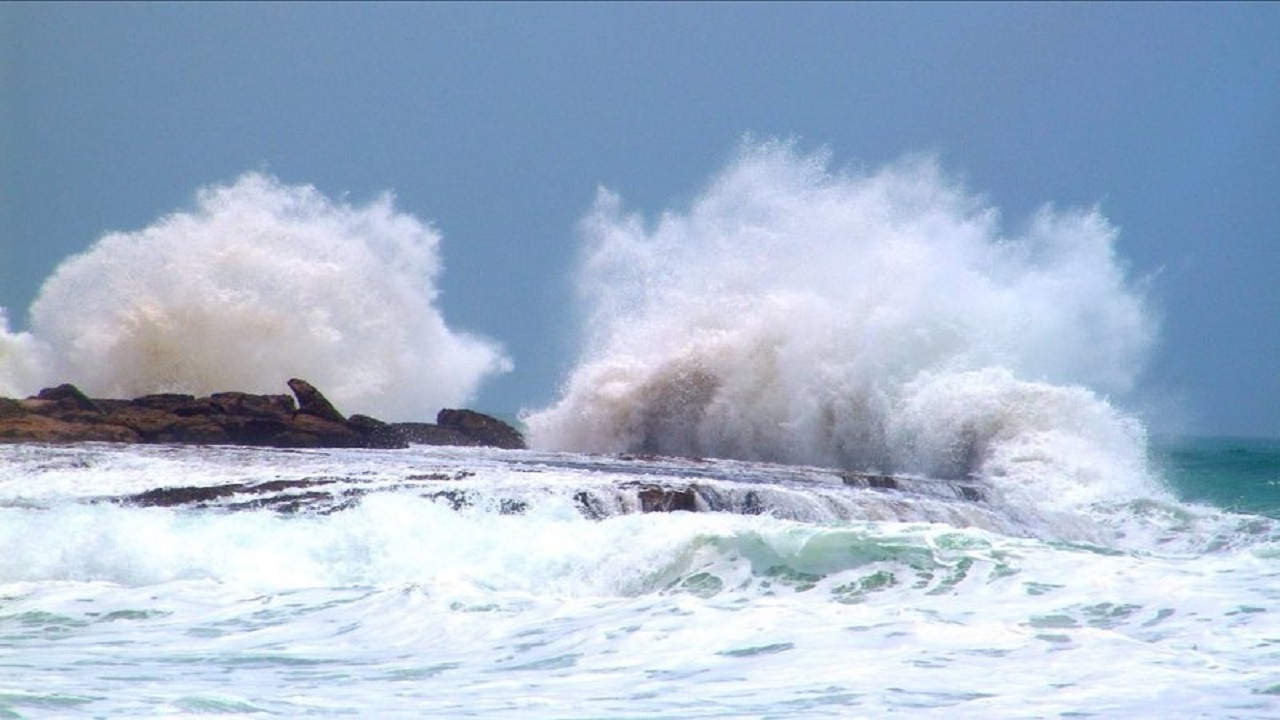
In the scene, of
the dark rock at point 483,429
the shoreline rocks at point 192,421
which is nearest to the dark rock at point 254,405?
the shoreline rocks at point 192,421

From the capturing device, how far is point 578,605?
7.14 metres

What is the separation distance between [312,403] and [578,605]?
11.0m

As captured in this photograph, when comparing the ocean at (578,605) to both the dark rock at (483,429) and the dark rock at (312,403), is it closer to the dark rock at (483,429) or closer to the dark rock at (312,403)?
the dark rock at (312,403)

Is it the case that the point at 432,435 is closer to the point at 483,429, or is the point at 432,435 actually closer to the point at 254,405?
the point at 483,429

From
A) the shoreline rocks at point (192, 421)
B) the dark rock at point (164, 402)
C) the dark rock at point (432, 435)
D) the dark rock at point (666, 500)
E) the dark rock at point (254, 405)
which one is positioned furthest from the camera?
the dark rock at point (432, 435)

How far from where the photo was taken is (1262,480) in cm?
2494

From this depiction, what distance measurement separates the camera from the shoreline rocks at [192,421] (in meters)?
15.2

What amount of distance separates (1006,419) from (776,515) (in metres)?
8.34

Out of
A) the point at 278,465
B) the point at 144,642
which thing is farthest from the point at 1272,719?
the point at 278,465

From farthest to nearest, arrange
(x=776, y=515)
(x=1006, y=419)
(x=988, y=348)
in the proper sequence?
1. (x=988, y=348)
2. (x=1006, y=419)
3. (x=776, y=515)

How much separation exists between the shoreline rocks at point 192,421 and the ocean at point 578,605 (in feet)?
10.1

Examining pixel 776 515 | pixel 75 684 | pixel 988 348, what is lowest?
pixel 75 684

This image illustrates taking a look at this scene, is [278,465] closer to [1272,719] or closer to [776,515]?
[776,515]

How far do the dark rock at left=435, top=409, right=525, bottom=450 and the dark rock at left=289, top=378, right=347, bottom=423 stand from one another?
133 inches
